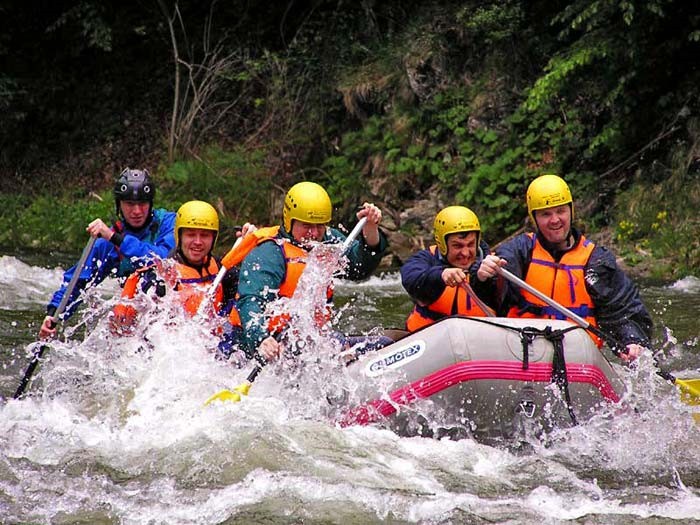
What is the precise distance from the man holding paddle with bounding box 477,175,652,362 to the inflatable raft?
0.74 meters

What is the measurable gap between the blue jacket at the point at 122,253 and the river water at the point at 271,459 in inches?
19.2

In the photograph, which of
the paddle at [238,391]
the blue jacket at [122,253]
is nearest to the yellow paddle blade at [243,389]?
the paddle at [238,391]

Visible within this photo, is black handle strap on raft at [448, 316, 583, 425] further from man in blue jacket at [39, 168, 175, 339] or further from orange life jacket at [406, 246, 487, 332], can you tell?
man in blue jacket at [39, 168, 175, 339]

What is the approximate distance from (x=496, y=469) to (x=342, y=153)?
1200cm

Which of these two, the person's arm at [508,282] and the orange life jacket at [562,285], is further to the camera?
the person's arm at [508,282]

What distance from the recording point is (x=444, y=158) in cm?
1585

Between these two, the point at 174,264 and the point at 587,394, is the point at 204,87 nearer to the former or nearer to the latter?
the point at 174,264

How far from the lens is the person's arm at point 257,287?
658cm

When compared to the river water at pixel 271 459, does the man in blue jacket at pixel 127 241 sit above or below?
above

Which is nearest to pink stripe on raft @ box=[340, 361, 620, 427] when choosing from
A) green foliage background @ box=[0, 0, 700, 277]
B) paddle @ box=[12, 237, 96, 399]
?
paddle @ box=[12, 237, 96, 399]

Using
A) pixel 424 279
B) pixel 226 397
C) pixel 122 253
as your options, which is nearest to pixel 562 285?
pixel 424 279

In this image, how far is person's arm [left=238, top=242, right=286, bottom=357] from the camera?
259 inches

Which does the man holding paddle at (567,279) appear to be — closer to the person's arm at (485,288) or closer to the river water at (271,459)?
the person's arm at (485,288)

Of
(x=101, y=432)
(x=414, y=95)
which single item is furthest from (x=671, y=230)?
(x=101, y=432)
